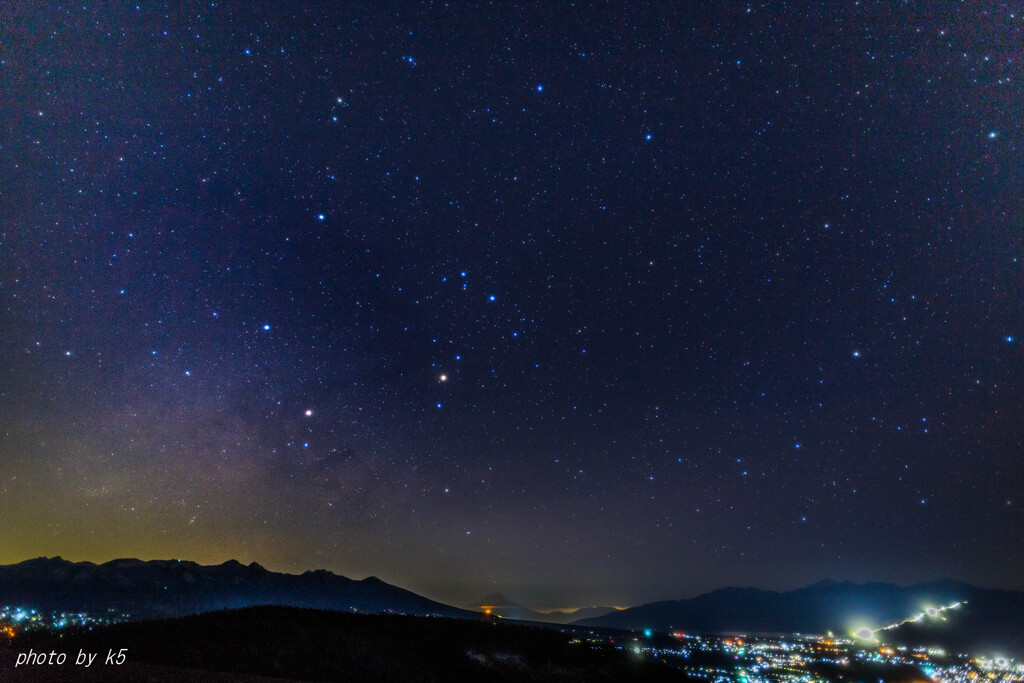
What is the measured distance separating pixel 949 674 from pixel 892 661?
29.7 metres

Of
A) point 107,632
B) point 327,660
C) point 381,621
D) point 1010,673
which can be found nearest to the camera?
point 107,632

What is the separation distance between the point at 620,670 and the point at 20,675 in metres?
59.3

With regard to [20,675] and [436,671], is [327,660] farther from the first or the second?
[20,675]

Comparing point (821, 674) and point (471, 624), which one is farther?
point (821, 674)

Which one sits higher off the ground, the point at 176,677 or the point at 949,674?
the point at 176,677

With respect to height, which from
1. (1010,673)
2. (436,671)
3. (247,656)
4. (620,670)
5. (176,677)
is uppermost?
(176,677)

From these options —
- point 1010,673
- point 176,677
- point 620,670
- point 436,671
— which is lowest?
point 1010,673

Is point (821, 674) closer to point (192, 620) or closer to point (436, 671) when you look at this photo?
point (436, 671)

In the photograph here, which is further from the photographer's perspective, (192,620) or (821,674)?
(821,674)

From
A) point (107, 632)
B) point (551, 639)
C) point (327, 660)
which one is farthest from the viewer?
point (551, 639)

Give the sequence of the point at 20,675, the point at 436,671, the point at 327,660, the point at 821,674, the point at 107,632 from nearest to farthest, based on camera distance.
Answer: the point at 20,675
the point at 107,632
the point at 327,660
the point at 436,671
the point at 821,674


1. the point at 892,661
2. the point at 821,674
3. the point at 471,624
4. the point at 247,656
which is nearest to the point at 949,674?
the point at 892,661

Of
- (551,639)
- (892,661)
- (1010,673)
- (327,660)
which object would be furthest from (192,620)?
(1010,673)

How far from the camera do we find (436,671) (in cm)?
4319
